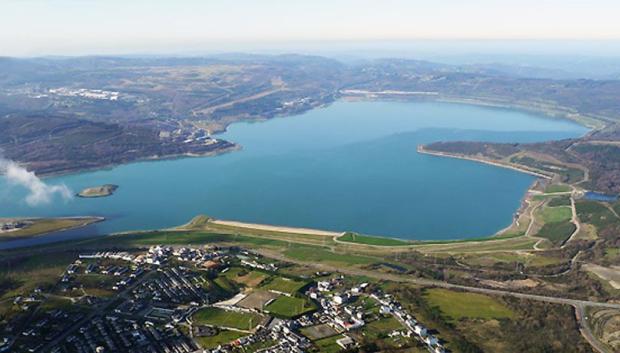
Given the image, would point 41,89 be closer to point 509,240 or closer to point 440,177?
point 440,177

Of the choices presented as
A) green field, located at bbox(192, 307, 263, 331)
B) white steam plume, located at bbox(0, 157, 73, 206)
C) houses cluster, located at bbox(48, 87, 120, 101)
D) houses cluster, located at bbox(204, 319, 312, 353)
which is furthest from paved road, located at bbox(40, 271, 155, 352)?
houses cluster, located at bbox(48, 87, 120, 101)

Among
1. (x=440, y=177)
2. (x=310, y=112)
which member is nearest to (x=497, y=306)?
(x=440, y=177)

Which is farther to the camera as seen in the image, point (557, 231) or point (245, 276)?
point (557, 231)

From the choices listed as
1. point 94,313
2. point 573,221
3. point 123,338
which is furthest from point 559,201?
point 94,313

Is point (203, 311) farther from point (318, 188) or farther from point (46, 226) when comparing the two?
point (318, 188)

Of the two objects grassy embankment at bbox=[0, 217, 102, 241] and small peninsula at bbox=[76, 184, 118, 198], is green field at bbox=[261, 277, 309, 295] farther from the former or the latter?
small peninsula at bbox=[76, 184, 118, 198]

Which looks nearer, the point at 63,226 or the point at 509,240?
the point at 509,240

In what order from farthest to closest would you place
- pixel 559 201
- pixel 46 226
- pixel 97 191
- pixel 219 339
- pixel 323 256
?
1. pixel 97 191
2. pixel 559 201
3. pixel 46 226
4. pixel 323 256
5. pixel 219 339
